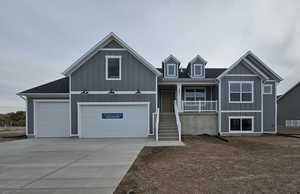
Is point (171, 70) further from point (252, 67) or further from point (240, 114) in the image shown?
point (240, 114)

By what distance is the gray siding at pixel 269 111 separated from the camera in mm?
16203

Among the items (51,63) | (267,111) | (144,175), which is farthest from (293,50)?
(51,63)

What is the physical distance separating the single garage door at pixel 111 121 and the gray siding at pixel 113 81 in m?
1.39

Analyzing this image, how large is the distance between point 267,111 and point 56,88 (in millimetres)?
18227

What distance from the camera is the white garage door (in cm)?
1466

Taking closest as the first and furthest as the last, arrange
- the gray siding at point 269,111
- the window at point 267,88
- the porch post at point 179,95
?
the porch post at point 179,95
the gray siding at point 269,111
the window at point 267,88

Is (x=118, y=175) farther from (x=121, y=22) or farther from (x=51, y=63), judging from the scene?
(x=51, y=63)

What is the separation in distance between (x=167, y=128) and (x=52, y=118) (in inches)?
358

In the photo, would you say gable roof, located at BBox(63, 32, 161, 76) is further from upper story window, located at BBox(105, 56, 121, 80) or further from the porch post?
Result: the porch post

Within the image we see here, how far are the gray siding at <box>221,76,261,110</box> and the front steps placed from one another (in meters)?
4.52

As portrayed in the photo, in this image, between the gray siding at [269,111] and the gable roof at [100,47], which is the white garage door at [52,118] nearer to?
the gable roof at [100,47]

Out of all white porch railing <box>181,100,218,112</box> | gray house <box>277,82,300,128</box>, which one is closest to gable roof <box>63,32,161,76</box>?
white porch railing <box>181,100,218,112</box>

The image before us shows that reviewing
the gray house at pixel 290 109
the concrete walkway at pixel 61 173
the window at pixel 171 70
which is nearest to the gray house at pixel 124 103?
the window at pixel 171 70

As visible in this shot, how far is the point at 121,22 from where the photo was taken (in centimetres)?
1770
